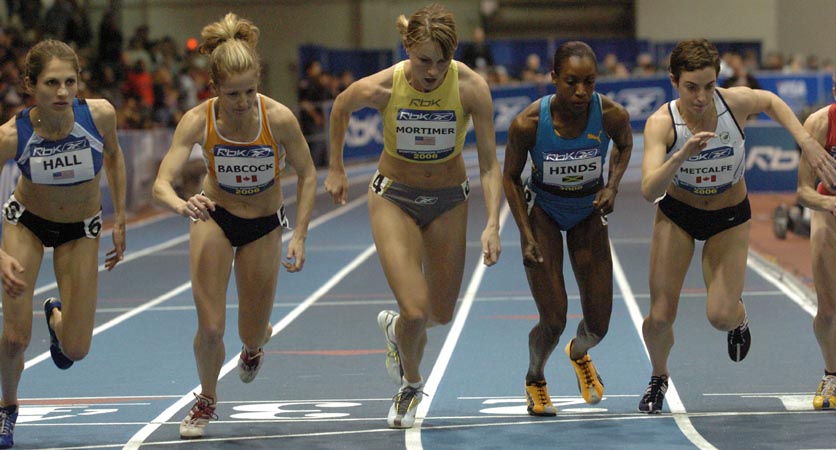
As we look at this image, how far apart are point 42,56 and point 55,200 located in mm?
793

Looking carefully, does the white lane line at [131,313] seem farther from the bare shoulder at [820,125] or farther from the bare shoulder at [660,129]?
the bare shoulder at [820,125]

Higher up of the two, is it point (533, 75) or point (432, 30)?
point (432, 30)

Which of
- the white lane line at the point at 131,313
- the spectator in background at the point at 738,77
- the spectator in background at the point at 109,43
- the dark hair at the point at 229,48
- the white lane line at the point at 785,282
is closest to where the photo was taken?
the dark hair at the point at 229,48

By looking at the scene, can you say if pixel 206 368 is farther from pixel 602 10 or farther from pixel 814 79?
pixel 602 10

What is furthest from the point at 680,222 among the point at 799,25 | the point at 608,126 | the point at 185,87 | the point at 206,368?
the point at 799,25

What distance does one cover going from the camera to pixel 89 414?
8273 mm

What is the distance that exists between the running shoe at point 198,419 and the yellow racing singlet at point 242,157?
116 centimetres

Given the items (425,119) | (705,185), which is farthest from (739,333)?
(425,119)

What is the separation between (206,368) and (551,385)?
2.57 metres

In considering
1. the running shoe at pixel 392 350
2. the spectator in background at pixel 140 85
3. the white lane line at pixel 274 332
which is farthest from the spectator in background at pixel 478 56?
the running shoe at pixel 392 350

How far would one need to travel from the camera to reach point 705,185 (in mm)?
7531

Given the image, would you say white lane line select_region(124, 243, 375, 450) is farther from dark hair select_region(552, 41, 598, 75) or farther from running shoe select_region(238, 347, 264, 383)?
dark hair select_region(552, 41, 598, 75)

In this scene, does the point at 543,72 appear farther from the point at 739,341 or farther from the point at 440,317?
the point at 440,317

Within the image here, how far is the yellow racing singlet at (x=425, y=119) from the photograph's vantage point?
24.5ft
